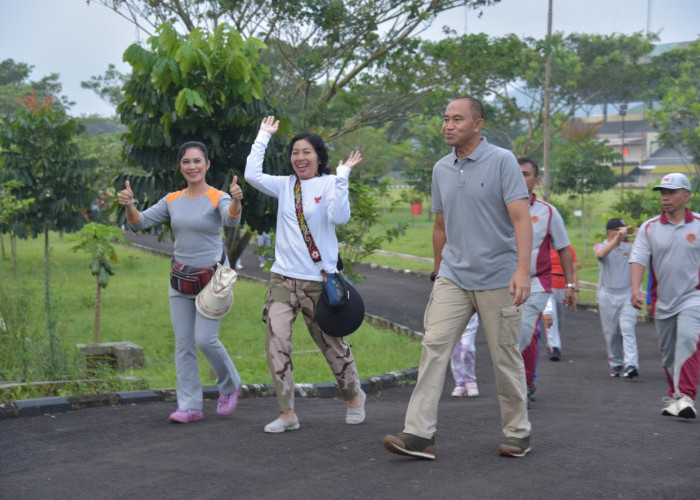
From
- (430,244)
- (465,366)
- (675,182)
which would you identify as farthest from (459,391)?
(430,244)

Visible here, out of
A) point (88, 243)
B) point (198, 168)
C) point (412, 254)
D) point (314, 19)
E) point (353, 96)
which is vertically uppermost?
point (314, 19)

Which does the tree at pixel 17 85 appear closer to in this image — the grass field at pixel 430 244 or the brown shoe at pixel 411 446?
the grass field at pixel 430 244

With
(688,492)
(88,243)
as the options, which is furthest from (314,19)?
(688,492)

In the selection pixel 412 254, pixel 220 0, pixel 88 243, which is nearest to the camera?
pixel 88 243

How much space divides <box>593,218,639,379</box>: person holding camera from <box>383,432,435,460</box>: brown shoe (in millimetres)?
6149

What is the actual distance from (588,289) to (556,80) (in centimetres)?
2461

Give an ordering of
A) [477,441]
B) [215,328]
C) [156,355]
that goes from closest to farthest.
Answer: [477,441] < [215,328] < [156,355]

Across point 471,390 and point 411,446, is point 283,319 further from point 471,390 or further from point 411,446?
point 471,390

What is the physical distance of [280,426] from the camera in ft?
20.4

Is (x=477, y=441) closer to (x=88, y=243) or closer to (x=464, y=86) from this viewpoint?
(x=88, y=243)

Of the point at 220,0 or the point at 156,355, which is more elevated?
the point at 220,0

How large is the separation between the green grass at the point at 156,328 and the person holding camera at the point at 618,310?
2.35m

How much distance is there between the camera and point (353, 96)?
18688 millimetres

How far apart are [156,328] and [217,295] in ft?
33.1
